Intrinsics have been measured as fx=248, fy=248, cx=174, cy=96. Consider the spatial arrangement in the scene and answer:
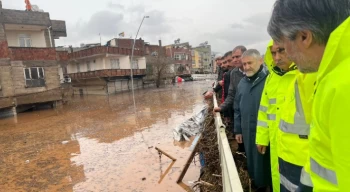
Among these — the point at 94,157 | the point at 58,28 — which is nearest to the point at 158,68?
the point at 58,28

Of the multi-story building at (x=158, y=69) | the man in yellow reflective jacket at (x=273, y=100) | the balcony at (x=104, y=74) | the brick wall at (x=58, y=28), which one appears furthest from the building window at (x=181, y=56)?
the man in yellow reflective jacket at (x=273, y=100)

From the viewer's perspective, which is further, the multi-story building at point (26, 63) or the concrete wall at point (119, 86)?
the concrete wall at point (119, 86)

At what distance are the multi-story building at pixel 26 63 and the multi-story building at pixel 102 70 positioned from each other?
885 centimetres

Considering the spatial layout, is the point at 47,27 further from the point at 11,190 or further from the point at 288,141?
the point at 288,141

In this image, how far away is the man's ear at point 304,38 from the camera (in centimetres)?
92

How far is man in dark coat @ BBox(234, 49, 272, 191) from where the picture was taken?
268 centimetres

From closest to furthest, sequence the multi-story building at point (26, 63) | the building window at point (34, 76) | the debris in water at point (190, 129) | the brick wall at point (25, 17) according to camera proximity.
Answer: the debris in water at point (190, 129)
the multi-story building at point (26, 63)
the brick wall at point (25, 17)
the building window at point (34, 76)

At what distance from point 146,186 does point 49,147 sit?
506 centimetres

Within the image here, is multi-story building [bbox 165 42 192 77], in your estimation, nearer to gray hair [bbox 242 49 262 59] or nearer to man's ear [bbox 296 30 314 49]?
gray hair [bbox 242 49 262 59]

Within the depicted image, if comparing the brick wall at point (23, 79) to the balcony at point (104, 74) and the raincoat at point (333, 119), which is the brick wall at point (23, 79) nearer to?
the balcony at point (104, 74)

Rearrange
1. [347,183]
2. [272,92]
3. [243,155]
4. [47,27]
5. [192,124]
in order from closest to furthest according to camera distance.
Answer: [347,183] → [272,92] → [243,155] → [192,124] → [47,27]

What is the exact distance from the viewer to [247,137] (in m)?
3.05

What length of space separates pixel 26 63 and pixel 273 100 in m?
20.2

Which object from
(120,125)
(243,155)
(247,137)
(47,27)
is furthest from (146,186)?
(47,27)
